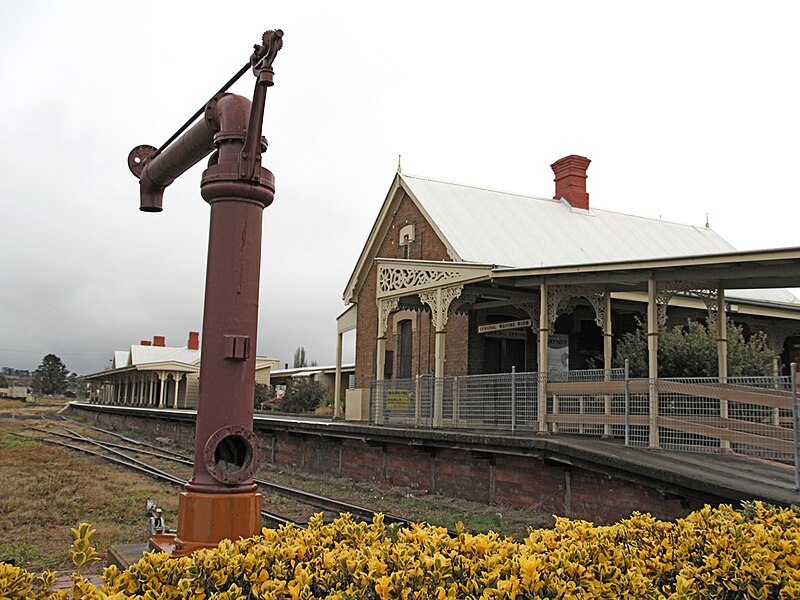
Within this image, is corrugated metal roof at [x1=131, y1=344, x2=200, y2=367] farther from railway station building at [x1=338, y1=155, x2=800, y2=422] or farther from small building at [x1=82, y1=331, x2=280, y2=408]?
railway station building at [x1=338, y1=155, x2=800, y2=422]

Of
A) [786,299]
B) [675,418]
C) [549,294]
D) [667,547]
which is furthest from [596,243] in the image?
[667,547]

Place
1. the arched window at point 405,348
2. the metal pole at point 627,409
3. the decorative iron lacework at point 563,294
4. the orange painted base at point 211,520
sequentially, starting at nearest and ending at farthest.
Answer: the orange painted base at point 211,520 → the metal pole at point 627,409 → the decorative iron lacework at point 563,294 → the arched window at point 405,348

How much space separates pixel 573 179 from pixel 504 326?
9.55 m

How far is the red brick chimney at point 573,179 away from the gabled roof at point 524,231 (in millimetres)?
361

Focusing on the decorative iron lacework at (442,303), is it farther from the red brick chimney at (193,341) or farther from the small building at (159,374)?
the red brick chimney at (193,341)

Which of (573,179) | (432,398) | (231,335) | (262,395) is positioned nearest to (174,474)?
A: (432,398)

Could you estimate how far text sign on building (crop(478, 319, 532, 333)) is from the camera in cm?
1569

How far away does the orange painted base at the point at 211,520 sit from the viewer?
4.67 m

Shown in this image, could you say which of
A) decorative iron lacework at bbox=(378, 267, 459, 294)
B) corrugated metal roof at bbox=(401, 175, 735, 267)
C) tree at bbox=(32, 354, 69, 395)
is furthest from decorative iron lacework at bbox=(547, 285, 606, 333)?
tree at bbox=(32, 354, 69, 395)

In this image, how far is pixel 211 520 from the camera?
185 inches

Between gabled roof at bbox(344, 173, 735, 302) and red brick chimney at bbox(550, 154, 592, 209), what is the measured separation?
36cm

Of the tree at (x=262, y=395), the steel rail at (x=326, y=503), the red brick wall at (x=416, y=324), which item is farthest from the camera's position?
the tree at (x=262, y=395)

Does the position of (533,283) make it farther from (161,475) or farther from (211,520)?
(211,520)

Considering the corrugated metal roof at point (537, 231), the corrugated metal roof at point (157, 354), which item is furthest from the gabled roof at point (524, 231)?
the corrugated metal roof at point (157, 354)
